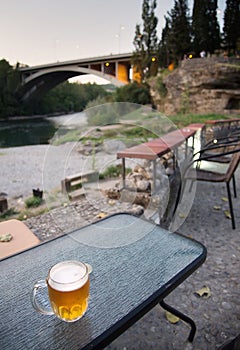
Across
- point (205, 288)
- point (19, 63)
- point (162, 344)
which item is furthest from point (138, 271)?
point (19, 63)

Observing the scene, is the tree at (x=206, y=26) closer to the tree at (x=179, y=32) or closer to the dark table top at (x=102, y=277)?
the tree at (x=179, y=32)

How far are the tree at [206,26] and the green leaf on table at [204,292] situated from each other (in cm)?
1643

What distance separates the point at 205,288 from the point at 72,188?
972mm

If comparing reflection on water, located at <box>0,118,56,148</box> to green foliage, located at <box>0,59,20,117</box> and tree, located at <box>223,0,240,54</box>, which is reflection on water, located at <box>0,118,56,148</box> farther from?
tree, located at <box>223,0,240,54</box>

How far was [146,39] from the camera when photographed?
1800cm

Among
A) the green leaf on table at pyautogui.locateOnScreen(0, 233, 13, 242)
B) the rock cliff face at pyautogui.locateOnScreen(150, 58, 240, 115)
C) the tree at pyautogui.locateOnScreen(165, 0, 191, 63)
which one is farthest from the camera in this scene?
the tree at pyautogui.locateOnScreen(165, 0, 191, 63)

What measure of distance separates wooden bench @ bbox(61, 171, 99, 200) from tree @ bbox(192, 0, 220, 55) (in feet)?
52.1

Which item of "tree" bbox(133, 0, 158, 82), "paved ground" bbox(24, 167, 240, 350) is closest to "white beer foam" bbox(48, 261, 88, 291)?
"paved ground" bbox(24, 167, 240, 350)

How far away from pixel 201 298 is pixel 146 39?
19632mm

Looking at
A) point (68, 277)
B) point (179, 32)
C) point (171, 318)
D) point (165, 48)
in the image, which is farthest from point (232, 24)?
A: point (68, 277)

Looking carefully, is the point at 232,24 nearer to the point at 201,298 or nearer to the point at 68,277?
the point at 201,298

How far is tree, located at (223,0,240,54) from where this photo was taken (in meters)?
14.1

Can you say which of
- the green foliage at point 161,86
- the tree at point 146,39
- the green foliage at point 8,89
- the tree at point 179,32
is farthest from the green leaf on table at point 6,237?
the green foliage at point 8,89

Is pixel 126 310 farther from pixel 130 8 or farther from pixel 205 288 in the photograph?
pixel 130 8
